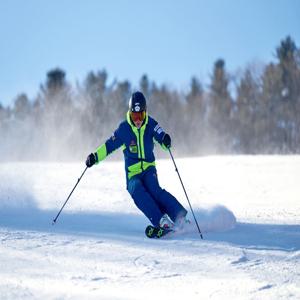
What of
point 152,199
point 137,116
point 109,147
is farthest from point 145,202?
point 137,116

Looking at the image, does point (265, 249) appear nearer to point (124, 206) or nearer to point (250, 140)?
point (124, 206)

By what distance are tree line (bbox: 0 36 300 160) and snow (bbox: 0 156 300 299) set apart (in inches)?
904

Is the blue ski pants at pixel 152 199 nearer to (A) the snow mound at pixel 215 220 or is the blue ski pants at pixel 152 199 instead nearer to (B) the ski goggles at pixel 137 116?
(A) the snow mound at pixel 215 220

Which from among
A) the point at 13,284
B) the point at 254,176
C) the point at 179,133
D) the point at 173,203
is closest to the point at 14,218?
the point at 173,203

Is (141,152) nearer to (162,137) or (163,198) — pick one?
(162,137)

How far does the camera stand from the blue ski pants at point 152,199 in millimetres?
Answer: 5582

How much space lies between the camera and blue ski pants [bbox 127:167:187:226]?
5582 mm

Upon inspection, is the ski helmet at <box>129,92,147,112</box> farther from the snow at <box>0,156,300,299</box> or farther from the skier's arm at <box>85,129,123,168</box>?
the snow at <box>0,156,300,299</box>

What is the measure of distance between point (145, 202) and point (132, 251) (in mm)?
1337

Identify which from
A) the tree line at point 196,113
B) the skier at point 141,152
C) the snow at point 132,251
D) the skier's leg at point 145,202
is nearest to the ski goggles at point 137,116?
the skier at point 141,152

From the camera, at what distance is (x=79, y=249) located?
4.32 metres

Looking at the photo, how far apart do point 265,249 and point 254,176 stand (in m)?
8.56

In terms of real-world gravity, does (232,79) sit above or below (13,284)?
above

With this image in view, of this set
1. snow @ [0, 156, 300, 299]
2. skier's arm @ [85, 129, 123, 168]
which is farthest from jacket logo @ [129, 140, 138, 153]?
snow @ [0, 156, 300, 299]
